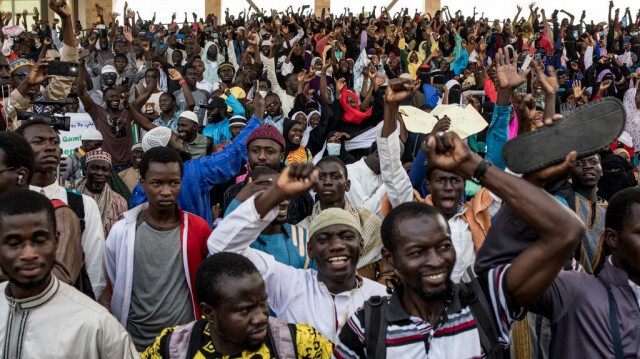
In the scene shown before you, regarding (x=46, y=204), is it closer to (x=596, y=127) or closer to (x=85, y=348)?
(x=85, y=348)

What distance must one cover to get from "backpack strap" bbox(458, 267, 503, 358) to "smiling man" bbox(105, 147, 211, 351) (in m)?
1.53

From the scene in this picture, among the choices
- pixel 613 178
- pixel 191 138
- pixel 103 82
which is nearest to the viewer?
pixel 613 178

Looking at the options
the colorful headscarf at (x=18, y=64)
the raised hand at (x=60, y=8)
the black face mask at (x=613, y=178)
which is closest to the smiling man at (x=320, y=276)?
the raised hand at (x=60, y=8)

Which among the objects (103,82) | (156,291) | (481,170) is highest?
(481,170)

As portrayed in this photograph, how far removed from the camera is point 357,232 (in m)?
3.11

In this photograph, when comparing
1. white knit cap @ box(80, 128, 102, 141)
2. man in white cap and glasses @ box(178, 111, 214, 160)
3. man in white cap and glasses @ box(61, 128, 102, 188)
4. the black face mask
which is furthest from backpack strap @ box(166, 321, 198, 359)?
the black face mask

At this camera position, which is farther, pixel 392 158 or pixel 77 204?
pixel 392 158

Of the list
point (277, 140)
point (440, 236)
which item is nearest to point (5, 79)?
point (277, 140)

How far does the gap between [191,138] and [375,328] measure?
449cm

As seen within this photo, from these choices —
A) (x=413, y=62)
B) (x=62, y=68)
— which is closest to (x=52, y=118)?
(x=62, y=68)

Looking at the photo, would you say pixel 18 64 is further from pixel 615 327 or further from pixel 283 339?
pixel 615 327

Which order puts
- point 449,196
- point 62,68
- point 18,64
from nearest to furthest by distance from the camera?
point 449,196 < point 62,68 < point 18,64

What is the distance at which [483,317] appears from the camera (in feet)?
7.08

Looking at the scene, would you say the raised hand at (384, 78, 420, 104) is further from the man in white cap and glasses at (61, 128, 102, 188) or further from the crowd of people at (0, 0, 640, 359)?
the man in white cap and glasses at (61, 128, 102, 188)
